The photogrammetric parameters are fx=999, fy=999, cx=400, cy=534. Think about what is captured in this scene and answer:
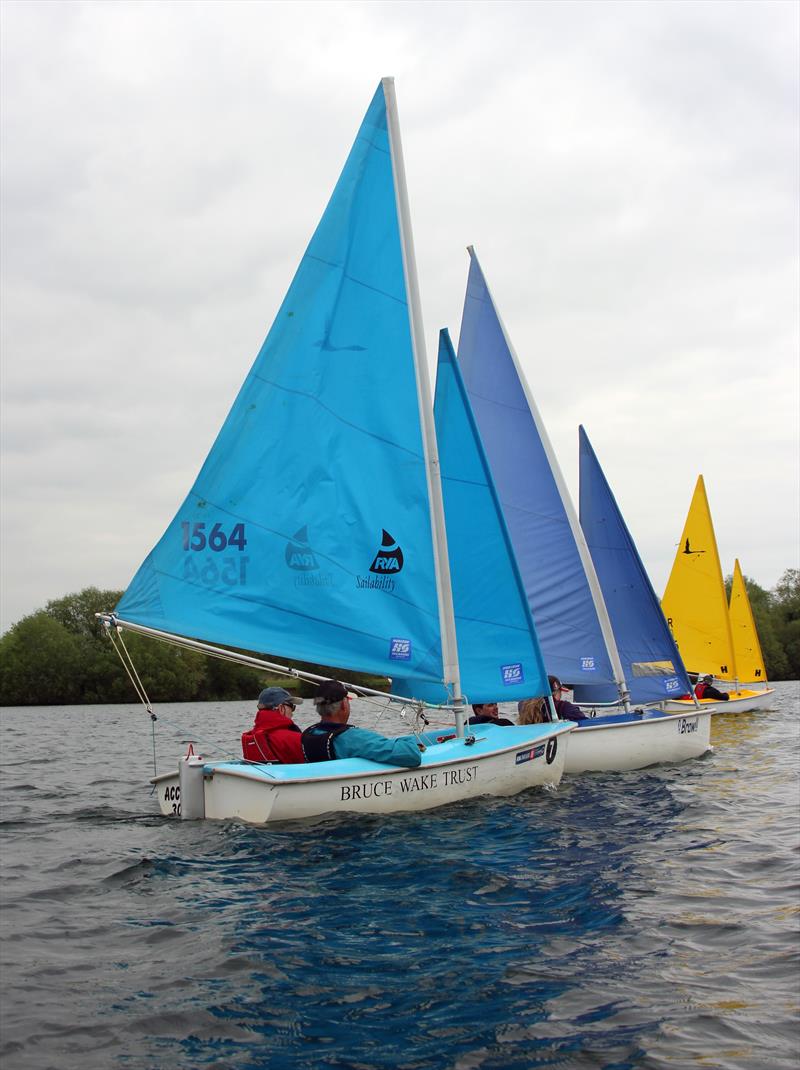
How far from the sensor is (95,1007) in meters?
5.05

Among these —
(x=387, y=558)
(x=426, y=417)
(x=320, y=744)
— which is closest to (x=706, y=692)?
(x=426, y=417)

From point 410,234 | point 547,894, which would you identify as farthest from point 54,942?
point 410,234

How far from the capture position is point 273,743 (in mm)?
10305

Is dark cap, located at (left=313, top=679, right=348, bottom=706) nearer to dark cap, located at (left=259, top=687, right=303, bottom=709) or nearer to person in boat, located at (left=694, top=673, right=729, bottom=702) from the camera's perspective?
dark cap, located at (left=259, top=687, right=303, bottom=709)

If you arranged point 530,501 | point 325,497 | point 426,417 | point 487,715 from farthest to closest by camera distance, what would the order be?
point 530,501
point 487,715
point 426,417
point 325,497

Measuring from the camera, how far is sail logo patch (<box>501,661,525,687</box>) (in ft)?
41.0

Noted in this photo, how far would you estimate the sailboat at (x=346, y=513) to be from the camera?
35.4 feet

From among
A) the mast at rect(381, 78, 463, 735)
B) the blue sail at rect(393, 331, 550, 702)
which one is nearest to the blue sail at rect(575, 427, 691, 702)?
the blue sail at rect(393, 331, 550, 702)

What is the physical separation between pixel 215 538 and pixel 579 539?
25.1 ft

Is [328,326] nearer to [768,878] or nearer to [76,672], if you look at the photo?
[768,878]

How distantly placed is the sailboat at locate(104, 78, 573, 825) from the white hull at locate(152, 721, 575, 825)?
32 mm

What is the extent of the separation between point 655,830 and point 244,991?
19.4 feet

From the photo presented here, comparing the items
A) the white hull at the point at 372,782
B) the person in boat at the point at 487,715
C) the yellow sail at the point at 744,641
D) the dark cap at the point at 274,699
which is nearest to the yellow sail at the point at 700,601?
the yellow sail at the point at 744,641

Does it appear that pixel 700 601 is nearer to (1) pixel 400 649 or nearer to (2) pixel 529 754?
(2) pixel 529 754
